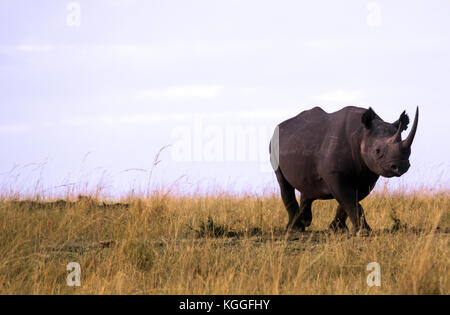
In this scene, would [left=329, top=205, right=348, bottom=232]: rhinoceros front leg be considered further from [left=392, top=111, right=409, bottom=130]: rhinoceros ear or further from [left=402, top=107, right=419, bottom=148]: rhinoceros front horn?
[left=402, top=107, right=419, bottom=148]: rhinoceros front horn

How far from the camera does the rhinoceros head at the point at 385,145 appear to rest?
22.5 feet

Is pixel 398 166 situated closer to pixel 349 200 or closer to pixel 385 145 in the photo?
pixel 385 145

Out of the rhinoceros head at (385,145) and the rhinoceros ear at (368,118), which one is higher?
the rhinoceros ear at (368,118)

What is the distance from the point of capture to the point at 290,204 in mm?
9000

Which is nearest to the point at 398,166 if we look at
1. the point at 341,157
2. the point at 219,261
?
the point at 341,157

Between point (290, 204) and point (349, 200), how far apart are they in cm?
162

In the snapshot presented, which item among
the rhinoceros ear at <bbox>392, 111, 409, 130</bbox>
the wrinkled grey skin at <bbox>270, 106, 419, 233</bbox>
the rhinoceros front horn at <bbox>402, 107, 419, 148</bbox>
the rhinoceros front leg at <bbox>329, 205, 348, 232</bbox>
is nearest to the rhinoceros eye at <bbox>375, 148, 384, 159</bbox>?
the wrinkled grey skin at <bbox>270, 106, 419, 233</bbox>

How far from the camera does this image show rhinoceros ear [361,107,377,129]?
7.34m

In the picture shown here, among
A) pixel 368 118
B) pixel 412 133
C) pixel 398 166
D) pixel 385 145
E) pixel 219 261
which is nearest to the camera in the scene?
pixel 219 261

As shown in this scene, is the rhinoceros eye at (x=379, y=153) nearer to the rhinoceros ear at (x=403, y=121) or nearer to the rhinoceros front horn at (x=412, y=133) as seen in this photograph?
the rhinoceros front horn at (x=412, y=133)

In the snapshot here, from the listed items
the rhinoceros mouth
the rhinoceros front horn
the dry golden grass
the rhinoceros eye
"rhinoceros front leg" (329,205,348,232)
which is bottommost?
the dry golden grass

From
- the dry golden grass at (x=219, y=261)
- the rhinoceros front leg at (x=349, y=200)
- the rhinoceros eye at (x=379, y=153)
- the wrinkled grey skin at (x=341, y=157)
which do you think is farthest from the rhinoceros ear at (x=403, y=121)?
the dry golden grass at (x=219, y=261)

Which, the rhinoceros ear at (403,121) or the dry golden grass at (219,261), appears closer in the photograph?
the dry golden grass at (219,261)

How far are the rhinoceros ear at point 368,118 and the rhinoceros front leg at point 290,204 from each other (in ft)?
6.35
